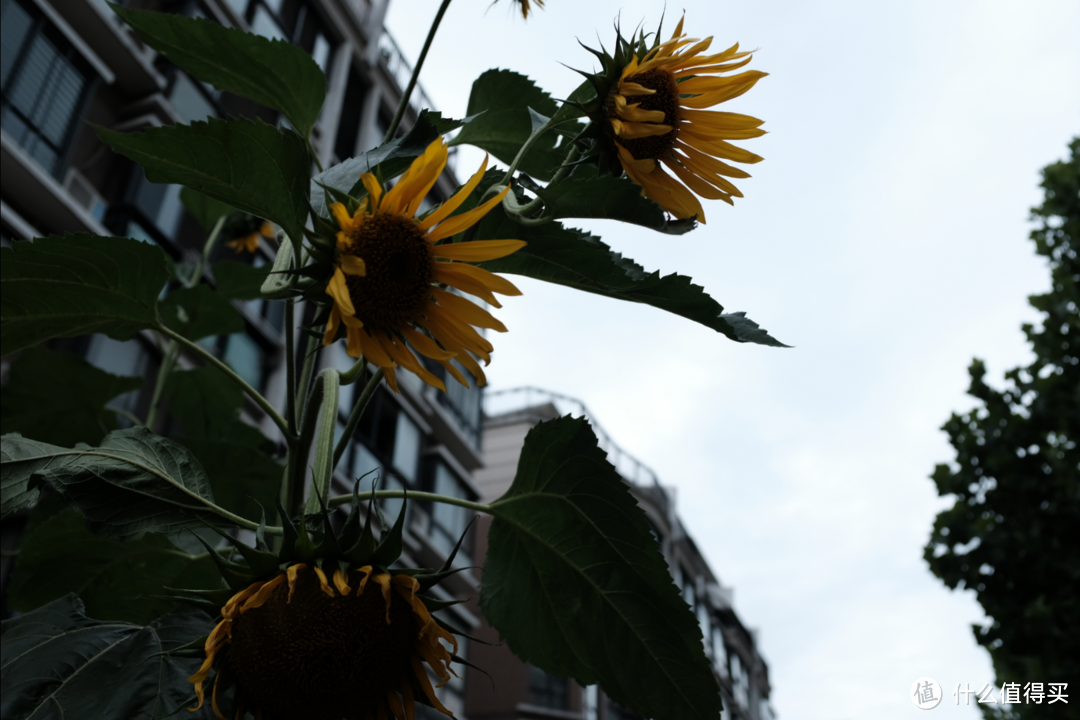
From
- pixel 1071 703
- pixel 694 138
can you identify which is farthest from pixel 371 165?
pixel 1071 703

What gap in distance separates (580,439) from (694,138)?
421mm

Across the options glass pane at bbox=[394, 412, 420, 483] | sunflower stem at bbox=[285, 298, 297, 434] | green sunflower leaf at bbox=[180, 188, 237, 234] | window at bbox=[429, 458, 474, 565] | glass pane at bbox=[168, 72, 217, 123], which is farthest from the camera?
window at bbox=[429, 458, 474, 565]

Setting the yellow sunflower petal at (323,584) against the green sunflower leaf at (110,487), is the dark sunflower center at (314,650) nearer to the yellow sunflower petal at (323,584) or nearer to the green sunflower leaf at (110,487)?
the yellow sunflower petal at (323,584)

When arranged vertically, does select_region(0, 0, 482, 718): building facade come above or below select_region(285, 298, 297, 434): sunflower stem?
above

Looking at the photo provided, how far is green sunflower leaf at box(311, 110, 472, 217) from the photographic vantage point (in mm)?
959

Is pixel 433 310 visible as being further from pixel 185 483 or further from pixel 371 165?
pixel 185 483

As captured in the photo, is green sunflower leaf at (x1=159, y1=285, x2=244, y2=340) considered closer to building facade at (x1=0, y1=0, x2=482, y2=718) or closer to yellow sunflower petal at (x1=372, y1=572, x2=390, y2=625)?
yellow sunflower petal at (x1=372, y1=572, x2=390, y2=625)

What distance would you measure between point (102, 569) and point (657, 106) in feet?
4.06

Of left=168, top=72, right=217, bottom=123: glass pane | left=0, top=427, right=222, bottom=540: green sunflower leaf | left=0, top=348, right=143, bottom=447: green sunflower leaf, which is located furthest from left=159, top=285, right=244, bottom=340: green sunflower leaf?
left=168, top=72, right=217, bottom=123: glass pane

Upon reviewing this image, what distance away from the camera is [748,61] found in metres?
1.21

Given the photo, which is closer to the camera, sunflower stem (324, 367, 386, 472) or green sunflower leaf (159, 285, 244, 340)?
sunflower stem (324, 367, 386, 472)

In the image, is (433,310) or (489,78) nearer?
(433,310)

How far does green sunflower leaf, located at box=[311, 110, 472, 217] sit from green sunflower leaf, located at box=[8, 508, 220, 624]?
831mm

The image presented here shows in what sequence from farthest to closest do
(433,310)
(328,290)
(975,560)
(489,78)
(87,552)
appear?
(975,560) < (87,552) < (489,78) < (433,310) < (328,290)
